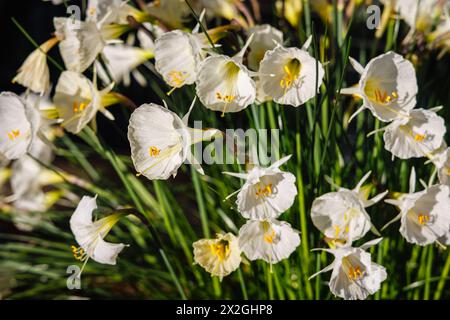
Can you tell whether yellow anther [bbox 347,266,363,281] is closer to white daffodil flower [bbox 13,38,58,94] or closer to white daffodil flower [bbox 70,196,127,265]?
white daffodil flower [bbox 70,196,127,265]

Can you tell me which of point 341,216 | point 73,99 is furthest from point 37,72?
point 341,216

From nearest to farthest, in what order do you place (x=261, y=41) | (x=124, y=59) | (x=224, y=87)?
(x=224, y=87) < (x=261, y=41) < (x=124, y=59)

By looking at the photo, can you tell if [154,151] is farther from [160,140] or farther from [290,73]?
[290,73]

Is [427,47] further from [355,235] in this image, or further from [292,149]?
[355,235]

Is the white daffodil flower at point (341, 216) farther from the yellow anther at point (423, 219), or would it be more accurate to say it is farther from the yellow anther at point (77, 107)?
the yellow anther at point (77, 107)

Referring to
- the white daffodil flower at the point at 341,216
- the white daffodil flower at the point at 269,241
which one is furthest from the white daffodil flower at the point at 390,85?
the white daffodil flower at the point at 269,241

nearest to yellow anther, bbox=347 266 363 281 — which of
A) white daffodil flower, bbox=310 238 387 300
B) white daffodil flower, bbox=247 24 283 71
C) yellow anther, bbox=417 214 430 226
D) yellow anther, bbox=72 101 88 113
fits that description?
white daffodil flower, bbox=310 238 387 300

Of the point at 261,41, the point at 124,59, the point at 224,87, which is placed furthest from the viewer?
the point at 124,59
